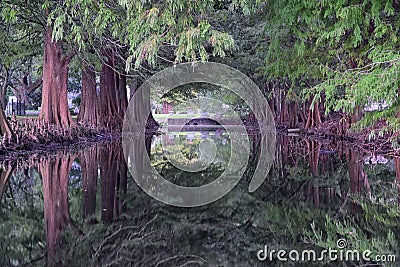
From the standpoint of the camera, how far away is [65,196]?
6.36 meters

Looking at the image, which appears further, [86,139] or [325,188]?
[86,139]

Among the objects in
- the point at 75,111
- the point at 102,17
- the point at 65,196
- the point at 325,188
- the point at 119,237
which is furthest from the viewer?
the point at 75,111

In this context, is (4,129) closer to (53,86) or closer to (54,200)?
(53,86)

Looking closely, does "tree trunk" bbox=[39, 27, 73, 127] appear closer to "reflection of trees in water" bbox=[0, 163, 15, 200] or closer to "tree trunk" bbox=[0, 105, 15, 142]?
"tree trunk" bbox=[0, 105, 15, 142]

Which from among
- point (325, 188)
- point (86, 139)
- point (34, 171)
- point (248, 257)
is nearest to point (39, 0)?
point (34, 171)

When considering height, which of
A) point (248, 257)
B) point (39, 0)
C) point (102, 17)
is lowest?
point (248, 257)

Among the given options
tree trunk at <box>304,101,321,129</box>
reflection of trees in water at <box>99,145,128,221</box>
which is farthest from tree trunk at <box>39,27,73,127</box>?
tree trunk at <box>304,101,321,129</box>

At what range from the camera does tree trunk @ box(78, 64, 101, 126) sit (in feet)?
63.7

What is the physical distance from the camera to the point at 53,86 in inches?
581

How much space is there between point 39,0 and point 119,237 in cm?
873

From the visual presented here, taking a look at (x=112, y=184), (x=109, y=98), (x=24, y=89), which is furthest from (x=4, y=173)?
(x=24, y=89)

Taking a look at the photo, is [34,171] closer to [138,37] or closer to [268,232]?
[138,37]

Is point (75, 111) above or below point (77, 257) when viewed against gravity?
above

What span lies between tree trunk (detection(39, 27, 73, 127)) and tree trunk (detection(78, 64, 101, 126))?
13.5ft
